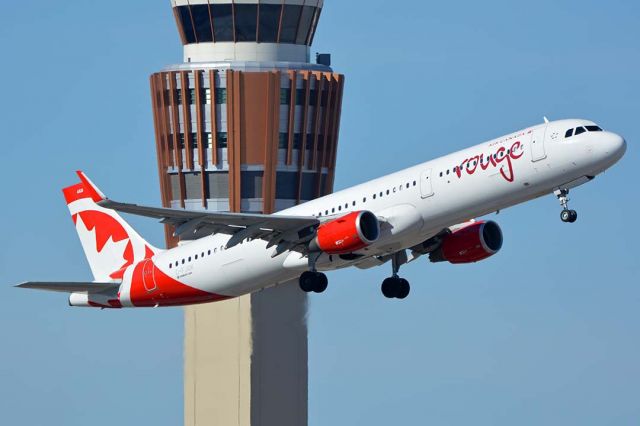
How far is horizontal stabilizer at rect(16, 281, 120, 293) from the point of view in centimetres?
11607

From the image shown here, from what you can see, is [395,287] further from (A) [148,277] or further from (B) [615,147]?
(B) [615,147]

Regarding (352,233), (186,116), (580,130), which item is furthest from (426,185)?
(186,116)

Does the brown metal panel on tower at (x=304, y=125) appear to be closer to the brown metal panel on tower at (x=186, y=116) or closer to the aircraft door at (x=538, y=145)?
the brown metal panel on tower at (x=186, y=116)

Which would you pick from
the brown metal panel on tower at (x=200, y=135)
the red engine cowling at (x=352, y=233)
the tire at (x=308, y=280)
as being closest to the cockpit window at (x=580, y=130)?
the red engine cowling at (x=352, y=233)

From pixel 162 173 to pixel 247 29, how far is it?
11883 mm

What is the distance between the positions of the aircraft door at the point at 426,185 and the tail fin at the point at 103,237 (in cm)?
2051

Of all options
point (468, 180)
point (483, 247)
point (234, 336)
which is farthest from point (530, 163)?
point (234, 336)

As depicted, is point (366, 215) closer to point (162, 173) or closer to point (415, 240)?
point (415, 240)

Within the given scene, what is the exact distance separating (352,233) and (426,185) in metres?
4.01

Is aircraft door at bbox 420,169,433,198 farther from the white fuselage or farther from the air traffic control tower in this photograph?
the air traffic control tower

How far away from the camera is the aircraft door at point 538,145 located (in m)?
105

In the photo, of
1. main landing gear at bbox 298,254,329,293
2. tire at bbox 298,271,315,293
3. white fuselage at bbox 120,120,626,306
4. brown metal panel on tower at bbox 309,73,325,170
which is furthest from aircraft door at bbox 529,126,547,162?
brown metal panel on tower at bbox 309,73,325,170

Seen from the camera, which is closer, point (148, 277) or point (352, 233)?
point (352, 233)

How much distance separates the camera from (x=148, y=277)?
11944 centimetres
